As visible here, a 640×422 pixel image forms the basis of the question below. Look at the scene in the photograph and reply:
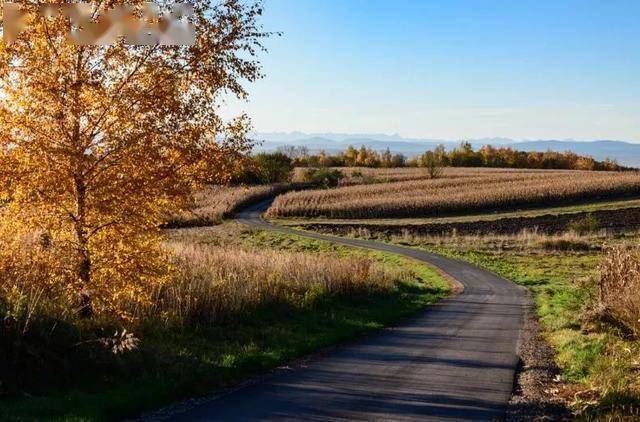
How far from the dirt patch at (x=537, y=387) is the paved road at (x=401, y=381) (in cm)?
22

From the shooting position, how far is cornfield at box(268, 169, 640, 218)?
65938 millimetres

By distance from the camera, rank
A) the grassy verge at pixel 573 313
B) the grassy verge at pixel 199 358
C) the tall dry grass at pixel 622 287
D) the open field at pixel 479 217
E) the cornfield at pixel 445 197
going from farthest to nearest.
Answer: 1. the cornfield at pixel 445 197
2. the open field at pixel 479 217
3. the tall dry grass at pixel 622 287
4. the grassy verge at pixel 573 313
5. the grassy verge at pixel 199 358

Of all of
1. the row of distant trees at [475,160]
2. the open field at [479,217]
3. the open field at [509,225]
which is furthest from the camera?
the row of distant trees at [475,160]

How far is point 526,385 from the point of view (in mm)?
11594

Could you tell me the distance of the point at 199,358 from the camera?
1169cm

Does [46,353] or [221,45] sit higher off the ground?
[221,45]

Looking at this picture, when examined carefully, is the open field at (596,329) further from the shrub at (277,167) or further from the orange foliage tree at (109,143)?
the shrub at (277,167)

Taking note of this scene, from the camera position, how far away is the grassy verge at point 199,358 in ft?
29.5

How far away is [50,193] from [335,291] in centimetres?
1105

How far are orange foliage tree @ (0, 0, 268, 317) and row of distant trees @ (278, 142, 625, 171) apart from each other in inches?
4500

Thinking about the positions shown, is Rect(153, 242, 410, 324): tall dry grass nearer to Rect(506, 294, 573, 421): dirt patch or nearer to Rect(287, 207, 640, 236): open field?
Rect(506, 294, 573, 421): dirt patch

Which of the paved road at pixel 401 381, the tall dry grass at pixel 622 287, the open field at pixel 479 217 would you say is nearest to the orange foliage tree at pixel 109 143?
the paved road at pixel 401 381

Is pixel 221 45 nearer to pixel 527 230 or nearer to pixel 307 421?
pixel 307 421

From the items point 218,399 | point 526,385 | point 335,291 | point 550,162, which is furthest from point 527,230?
point 550,162
